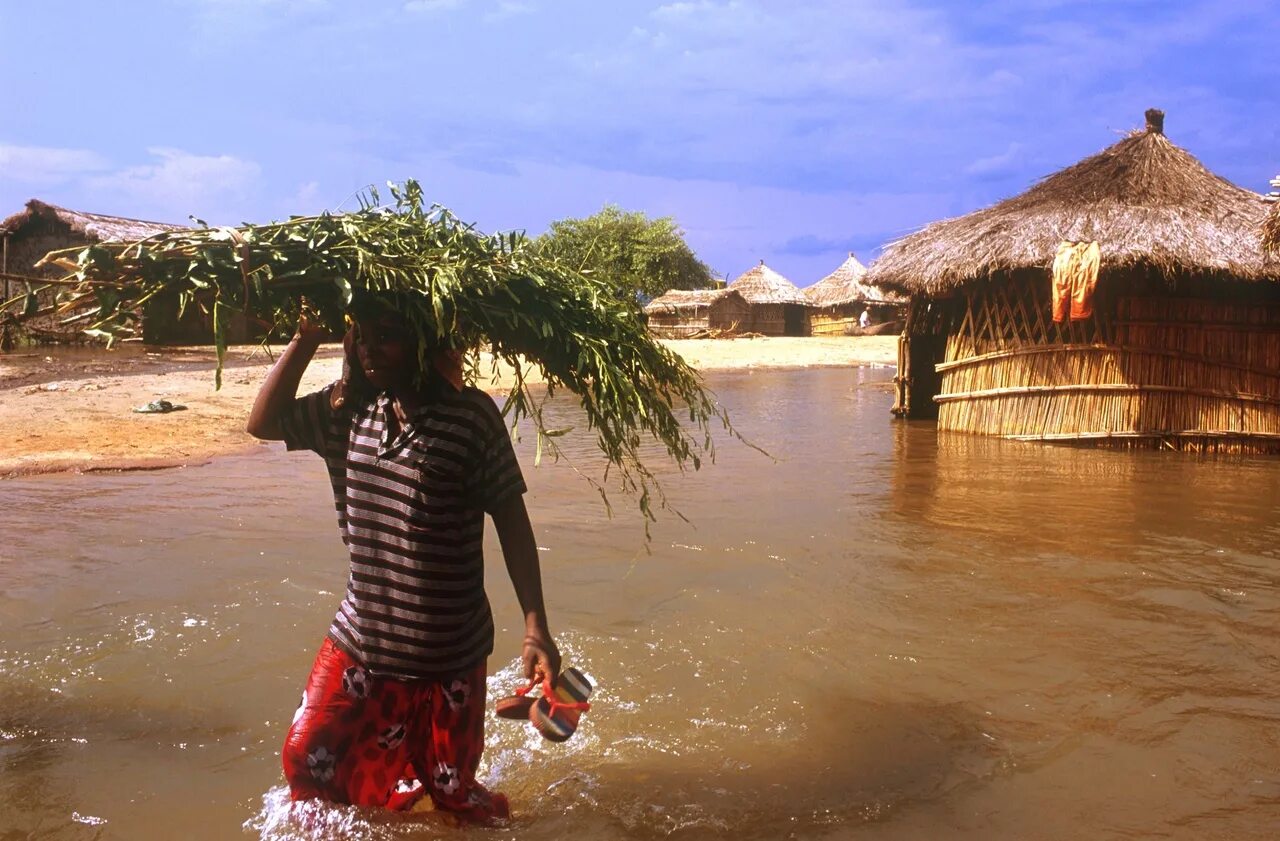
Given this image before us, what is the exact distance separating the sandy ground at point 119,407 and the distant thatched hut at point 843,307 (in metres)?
22.7

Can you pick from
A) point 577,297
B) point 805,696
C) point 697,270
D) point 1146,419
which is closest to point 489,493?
point 577,297

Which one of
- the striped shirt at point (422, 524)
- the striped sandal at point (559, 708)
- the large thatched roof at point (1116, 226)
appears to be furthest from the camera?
the large thatched roof at point (1116, 226)

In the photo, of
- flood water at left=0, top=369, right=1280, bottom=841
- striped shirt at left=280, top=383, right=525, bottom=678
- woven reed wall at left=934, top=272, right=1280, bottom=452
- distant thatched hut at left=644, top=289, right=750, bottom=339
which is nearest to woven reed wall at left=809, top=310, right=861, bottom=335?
distant thatched hut at left=644, top=289, right=750, bottom=339

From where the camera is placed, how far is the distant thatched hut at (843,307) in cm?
3769

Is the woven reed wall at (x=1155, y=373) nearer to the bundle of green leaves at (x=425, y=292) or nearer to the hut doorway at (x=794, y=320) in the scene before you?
the bundle of green leaves at (x=425, y=292)

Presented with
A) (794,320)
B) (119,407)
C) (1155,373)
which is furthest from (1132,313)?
(794,320)

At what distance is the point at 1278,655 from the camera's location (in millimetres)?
4227

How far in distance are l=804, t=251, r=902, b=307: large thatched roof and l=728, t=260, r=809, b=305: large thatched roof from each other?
0.64 meters

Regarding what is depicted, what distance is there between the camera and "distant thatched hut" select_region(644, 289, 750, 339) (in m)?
35.6

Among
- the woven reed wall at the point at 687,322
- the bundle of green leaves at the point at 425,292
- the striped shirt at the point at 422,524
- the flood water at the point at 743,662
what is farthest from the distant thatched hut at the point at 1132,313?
the woven reed wall at the point at 687,322

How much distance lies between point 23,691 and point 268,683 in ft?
2.83

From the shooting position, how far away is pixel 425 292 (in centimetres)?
233

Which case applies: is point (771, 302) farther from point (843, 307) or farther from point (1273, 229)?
point (1273, 229)

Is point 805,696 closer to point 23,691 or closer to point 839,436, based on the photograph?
point 23,691
